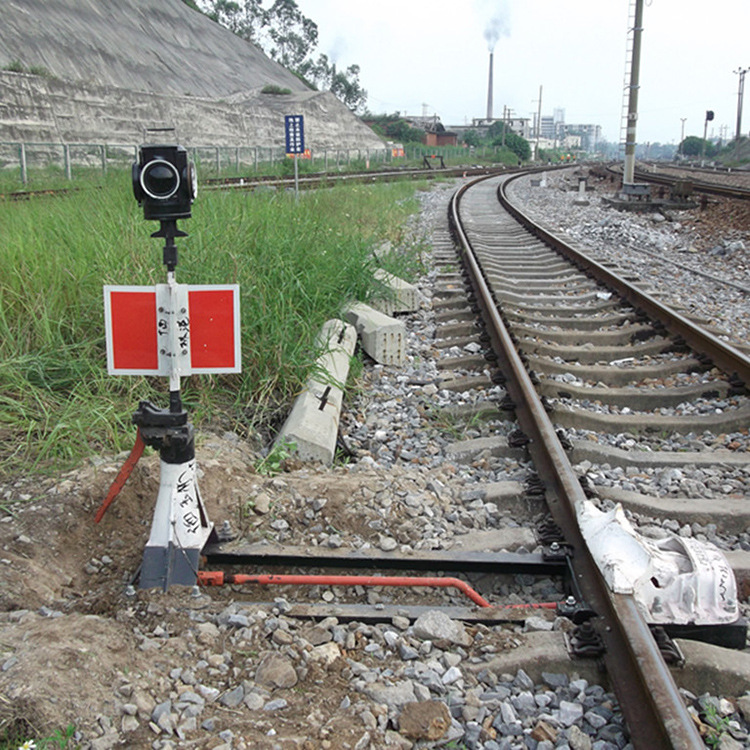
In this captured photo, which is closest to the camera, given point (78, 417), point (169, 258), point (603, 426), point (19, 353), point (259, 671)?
point (259, 671)

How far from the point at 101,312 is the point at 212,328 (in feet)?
6.06

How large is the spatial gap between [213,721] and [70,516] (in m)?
1.30

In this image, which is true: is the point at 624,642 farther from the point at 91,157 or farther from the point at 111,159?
the point at 91,157

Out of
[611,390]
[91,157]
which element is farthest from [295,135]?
[91,157]

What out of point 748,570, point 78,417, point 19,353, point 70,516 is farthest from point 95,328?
point 748,570

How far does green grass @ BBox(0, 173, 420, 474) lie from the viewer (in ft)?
11.5

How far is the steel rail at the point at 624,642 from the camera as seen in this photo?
1.80 meters

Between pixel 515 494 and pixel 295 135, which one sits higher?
pixel 295 135

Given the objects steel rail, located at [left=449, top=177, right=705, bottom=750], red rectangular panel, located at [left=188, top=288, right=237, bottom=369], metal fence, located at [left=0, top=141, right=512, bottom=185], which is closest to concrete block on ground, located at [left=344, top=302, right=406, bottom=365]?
steel rail, located at [left=449, top=177, right=705, bottom=750]

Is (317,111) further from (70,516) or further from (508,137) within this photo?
(70,516)

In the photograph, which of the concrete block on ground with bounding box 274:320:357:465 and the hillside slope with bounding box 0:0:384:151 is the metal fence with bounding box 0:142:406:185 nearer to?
the hillside slope with bounding box 0:0:384:151

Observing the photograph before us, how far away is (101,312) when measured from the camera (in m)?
4.16

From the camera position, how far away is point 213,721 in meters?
1.94

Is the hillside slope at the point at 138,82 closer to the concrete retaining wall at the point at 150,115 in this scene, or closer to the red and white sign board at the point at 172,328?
the concrete retaining wall at the point at 150,115
